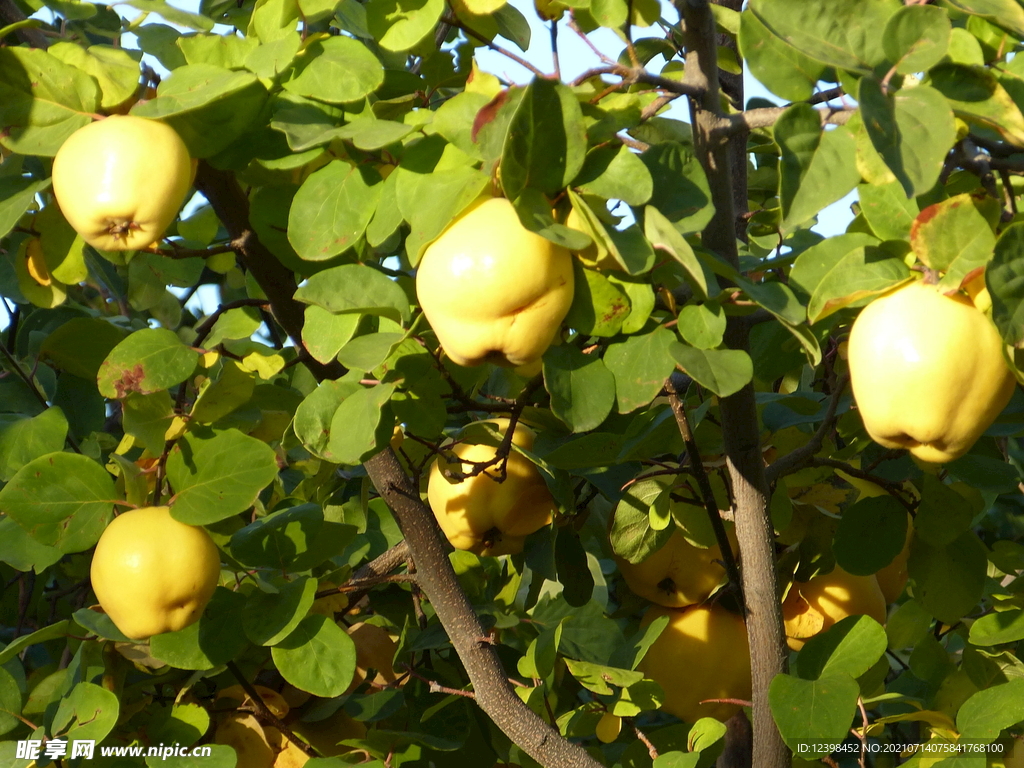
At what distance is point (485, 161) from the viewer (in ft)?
2.56

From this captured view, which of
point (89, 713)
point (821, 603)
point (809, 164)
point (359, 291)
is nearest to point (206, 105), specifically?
point (359, 291)

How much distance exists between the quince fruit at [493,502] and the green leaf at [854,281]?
0.53 m

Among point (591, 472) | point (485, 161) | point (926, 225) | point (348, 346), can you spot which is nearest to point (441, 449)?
point (591, 472)

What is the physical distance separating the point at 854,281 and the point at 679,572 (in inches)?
24.5

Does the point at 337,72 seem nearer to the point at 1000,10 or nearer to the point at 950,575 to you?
the point at 1000,10

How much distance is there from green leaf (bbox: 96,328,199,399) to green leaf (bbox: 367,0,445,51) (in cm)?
42

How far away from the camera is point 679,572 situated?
1.32 meters

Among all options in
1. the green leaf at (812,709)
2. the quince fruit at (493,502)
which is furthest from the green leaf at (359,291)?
the green leaf at (812,709)

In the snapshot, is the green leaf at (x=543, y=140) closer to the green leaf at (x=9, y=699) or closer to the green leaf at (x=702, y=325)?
the green leaf at (x=702, y=325)

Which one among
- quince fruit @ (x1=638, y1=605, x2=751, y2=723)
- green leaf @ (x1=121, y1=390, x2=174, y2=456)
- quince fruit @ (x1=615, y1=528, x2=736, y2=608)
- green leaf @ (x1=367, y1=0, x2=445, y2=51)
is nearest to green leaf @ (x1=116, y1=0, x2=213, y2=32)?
green leaf @ (x1=367, y1=0, x2=445, y2=51)

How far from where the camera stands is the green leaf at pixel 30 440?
4.23 feet

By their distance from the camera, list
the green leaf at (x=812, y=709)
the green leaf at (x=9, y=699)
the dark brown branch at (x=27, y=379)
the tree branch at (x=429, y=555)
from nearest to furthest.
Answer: the green leaf at (x=812, y=709) < the tree branch at (x=429, y=555) < the green leaf at (x=9, y=699) < the dark brown branch at (x=27, y=379)

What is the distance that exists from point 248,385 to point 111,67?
1.27 ft

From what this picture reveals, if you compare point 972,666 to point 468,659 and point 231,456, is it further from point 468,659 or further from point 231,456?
point 231,456
